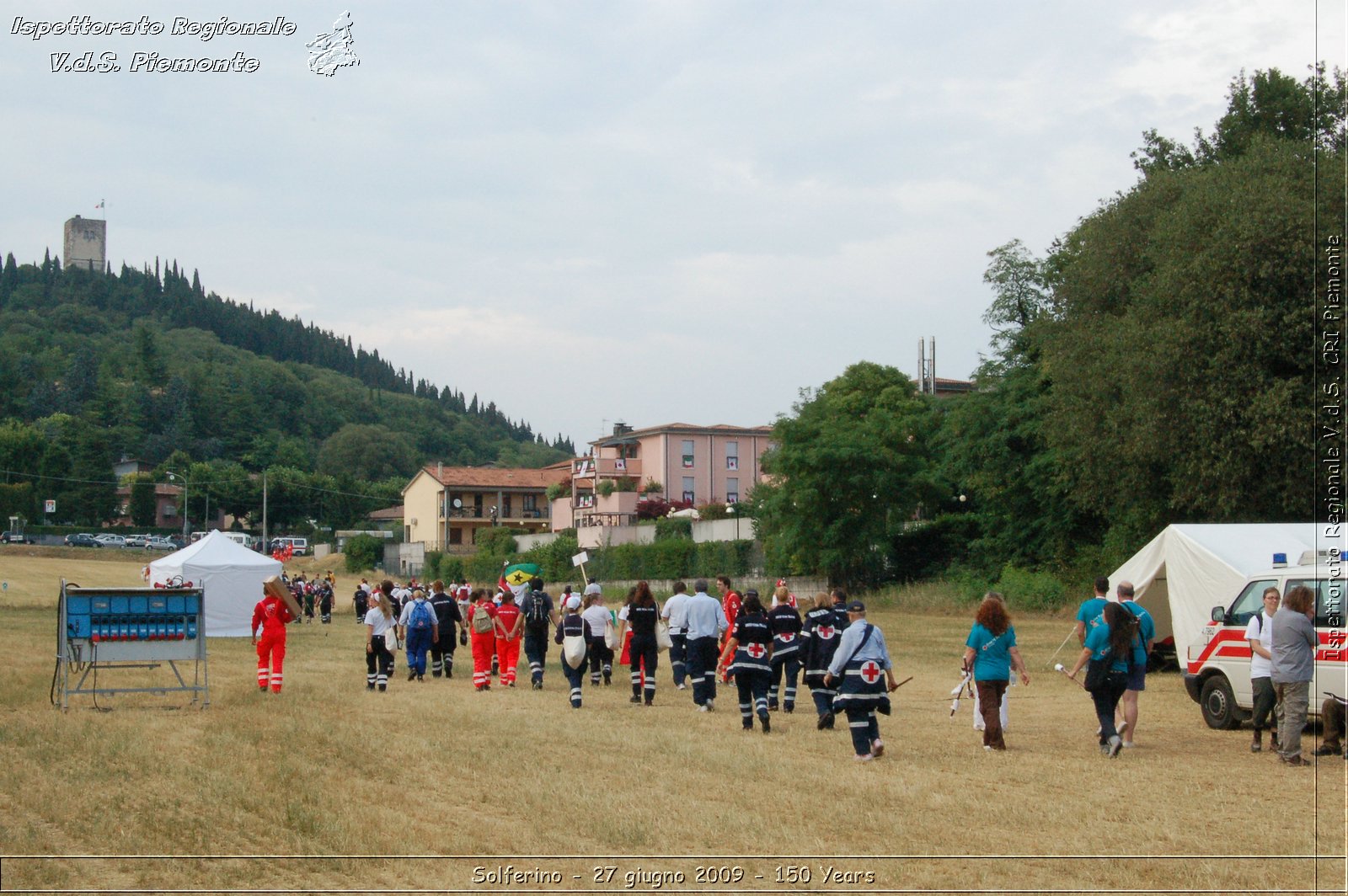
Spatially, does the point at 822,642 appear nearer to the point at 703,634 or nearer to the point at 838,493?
the point at 703,634

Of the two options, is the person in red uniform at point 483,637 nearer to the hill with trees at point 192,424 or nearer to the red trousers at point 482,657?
the red trousers at point 482,657

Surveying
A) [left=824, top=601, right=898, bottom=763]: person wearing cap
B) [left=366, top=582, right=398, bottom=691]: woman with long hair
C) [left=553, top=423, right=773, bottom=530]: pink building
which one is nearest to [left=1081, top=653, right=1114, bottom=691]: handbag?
[left=824, top=601, right=898, bottom=763]: person wearing cap

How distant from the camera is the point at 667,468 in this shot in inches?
3484

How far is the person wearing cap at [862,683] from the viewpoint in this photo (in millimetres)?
12070

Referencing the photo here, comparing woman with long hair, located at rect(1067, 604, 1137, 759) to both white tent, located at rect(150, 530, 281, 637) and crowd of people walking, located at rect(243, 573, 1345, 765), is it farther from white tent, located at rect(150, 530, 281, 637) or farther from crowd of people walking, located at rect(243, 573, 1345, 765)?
white tent, located at rect(150, 530, 281, 637)

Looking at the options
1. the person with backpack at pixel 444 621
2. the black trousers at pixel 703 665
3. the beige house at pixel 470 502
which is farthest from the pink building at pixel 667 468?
the black trousers at pixel 703 665

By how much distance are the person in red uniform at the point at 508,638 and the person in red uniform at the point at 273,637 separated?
3.67 meters

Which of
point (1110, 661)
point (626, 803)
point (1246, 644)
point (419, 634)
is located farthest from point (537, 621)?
point (626, 803)

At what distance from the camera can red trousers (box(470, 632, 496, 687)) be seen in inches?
795

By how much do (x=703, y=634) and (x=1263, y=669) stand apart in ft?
21.1

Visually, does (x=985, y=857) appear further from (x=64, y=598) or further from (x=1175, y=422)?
(x=1175, y=422)

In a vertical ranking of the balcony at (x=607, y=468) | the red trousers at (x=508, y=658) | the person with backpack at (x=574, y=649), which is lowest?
the red trousers at (x=508, y=658)

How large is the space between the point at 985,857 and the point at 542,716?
8826 millimetres

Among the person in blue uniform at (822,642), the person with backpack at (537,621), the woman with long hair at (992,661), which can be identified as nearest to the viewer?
the woman with long hair at (992,661)
